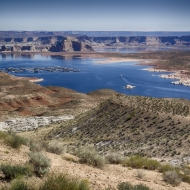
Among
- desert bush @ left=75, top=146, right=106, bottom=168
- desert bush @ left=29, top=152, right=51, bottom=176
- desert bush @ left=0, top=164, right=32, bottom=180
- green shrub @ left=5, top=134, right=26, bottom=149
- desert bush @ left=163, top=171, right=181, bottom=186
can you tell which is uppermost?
desert bush @ left=0, top=164, right=32, bottom=180

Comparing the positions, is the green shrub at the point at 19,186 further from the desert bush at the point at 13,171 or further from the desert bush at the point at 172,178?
the desert bush at the point at 172,178

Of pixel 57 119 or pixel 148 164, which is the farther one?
pixel 57 119

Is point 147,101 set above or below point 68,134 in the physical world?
above

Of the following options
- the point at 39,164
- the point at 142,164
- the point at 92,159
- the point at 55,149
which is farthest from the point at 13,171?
the point at 142,164

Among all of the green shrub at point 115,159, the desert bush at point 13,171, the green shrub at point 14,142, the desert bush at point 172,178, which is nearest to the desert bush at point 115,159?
the green shrub at point 115,159

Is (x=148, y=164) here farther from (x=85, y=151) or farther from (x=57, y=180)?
(x=57, y=180)

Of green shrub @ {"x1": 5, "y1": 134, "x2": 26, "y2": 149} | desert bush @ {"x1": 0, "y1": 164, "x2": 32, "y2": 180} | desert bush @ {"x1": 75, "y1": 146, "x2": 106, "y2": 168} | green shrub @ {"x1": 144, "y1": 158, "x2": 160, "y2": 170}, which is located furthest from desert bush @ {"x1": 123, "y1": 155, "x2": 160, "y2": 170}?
desert bush @ {"x1": 0, "y1": 164, "x2": 32, "y2": 180}

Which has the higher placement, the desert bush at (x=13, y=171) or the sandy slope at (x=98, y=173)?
the desert bush at (x=13, y=171)

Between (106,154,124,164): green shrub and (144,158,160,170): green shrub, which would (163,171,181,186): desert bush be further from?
(106,154,124,164): green shrub

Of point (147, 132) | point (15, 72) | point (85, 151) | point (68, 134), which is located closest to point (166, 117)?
point (147, 132)
